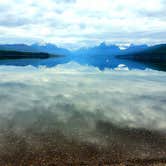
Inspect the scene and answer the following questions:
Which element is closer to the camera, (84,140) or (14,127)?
(84,140)

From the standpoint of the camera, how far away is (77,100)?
172 feet

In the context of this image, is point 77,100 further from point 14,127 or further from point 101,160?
point 101,160

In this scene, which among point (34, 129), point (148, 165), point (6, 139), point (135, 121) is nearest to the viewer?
point (148, 165)

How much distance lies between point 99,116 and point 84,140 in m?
10.00

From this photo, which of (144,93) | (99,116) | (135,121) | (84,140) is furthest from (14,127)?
(144,93)

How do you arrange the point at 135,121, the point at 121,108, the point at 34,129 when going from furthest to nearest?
the point at 121,108 → the point at 135,121 → the point at 34,129

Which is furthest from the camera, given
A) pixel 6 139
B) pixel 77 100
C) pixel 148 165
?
pixel 77 100

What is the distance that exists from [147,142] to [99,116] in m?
11.1

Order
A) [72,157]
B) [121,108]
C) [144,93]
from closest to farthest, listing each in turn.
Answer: [72,157]
[121,108]
[144,93]

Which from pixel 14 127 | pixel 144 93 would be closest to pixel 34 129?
pixel 14 127

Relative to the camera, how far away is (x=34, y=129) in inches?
1340

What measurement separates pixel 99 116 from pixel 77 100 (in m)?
12.6

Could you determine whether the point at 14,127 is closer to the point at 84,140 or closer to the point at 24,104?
the point at 84,140

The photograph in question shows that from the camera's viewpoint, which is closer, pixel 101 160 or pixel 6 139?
pixel 101 160
